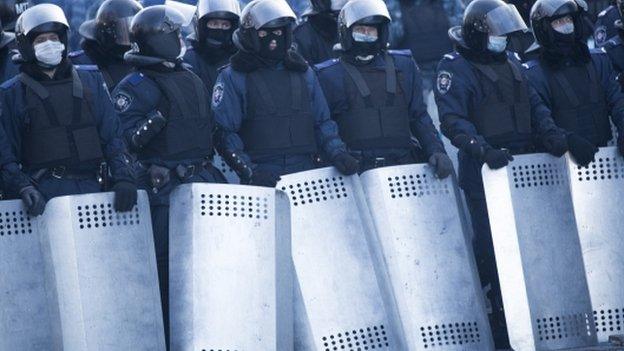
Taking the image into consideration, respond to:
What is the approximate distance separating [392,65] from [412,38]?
253 cm

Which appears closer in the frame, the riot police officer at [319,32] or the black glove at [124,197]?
the black glove at [124,197]

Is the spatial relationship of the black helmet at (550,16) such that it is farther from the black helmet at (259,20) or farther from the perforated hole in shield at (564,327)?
the perforated hole in shield at (564,327)

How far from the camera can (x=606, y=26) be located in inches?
530

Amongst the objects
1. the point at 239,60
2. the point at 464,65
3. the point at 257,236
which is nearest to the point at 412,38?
the point at 464,65

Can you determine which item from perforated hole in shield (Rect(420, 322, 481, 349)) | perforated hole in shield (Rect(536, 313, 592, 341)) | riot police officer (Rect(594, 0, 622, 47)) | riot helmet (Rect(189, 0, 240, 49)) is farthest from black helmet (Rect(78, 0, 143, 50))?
riot police officer (Rect(594, 0, 622, 47))

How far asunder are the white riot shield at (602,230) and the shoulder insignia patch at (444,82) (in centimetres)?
98

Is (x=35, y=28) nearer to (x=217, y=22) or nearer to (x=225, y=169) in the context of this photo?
(x=217, y=22)

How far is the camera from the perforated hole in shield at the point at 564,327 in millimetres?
10866

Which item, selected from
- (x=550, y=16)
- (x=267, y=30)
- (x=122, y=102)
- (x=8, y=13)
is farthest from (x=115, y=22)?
(x=550, y=16)

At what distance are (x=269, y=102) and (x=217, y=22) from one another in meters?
1.34

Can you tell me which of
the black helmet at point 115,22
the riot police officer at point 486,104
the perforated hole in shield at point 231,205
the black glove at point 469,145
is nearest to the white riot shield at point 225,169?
the black helmet at point 115,22

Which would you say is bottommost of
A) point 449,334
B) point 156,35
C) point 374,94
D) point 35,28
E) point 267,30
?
point 449,334

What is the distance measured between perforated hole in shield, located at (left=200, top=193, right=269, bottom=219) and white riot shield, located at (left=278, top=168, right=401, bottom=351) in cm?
33

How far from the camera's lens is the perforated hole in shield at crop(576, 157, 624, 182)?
11.3 m
